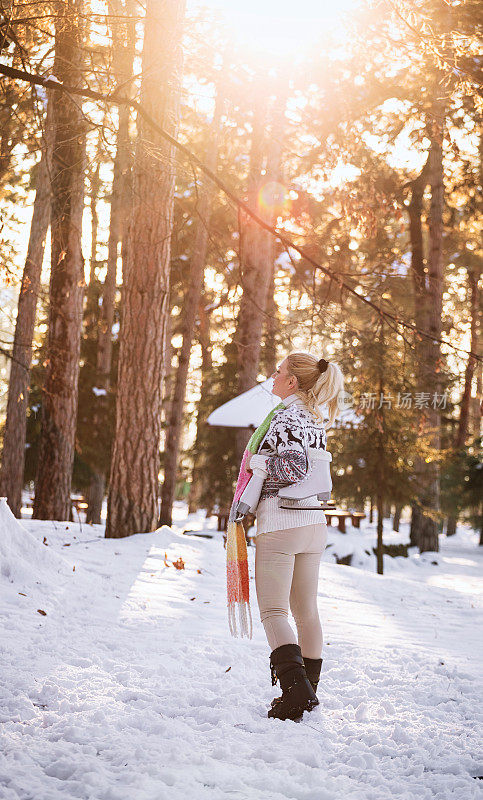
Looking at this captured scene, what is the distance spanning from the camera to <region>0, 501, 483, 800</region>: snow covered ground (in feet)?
9.89

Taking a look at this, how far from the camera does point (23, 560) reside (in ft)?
20.4

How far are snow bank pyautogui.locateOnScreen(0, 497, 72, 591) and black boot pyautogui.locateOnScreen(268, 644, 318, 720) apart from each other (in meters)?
2.86

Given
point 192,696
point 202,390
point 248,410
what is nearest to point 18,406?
point 248,410

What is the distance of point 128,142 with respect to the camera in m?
5.45

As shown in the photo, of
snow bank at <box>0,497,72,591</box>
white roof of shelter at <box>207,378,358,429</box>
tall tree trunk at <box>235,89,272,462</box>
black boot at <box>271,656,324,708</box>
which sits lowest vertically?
black boot at <box>271,656,324,708</box>

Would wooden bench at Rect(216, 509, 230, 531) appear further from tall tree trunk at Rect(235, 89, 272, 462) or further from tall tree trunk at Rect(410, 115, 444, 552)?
tall tree trunk at Rect(410, 115, 444, 552)

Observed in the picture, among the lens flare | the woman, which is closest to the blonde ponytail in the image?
the woman

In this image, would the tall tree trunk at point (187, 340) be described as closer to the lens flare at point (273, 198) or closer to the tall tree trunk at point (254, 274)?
the tall tree trunk at point (254, 274)

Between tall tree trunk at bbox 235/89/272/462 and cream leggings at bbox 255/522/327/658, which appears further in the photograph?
tall tree trunk at bbox 235/89/272/462

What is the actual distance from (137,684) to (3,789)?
159 centimetres

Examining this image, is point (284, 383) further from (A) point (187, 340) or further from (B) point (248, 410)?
(A) point (187, 340)

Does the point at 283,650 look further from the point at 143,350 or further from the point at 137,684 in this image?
the point at 143,350

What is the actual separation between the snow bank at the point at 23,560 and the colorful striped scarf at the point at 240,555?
2389 millimetres

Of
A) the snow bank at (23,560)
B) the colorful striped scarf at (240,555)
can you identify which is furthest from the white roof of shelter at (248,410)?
the colorful striped scarf at (240,555)
